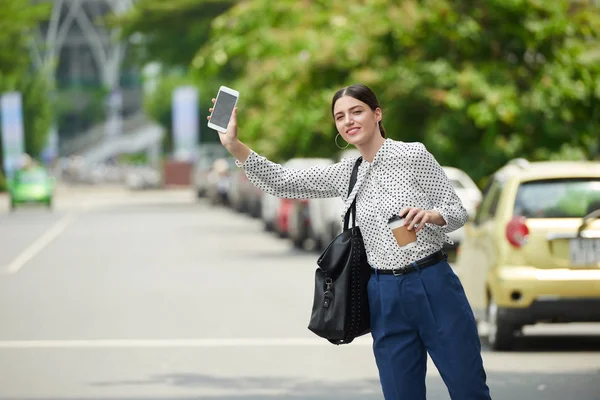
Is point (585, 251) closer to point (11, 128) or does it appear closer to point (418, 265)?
point (418, 265)

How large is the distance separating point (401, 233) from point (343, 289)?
1.09 feet

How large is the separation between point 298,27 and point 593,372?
1968 cm

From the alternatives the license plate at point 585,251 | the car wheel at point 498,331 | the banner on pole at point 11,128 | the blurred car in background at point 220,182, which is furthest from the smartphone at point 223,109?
the banner on pole at point 11,128

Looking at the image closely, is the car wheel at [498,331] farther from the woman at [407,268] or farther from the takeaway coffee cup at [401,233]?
the takeaway coffee cup at [401,233]

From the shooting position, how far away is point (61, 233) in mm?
34812

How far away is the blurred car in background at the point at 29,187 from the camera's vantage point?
5006 centimetres

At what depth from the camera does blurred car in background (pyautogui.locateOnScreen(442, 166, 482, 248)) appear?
23.4 m

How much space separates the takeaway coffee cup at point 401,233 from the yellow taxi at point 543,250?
204 inches

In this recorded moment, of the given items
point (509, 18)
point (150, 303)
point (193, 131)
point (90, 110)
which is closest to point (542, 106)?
point (509, 18)

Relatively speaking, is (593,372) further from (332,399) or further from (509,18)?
(509,18)

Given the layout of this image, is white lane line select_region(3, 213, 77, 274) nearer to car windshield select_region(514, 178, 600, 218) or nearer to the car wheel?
the car wheel

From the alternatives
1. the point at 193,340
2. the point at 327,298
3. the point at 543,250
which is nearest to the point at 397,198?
the point at 327,298

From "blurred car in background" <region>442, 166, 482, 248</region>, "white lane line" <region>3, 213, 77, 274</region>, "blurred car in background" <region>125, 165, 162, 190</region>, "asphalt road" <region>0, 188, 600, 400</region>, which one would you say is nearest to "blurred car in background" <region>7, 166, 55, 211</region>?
"white lane line" <region>3, 213, 77, 274</region>

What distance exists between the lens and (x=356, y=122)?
619 centimetres
